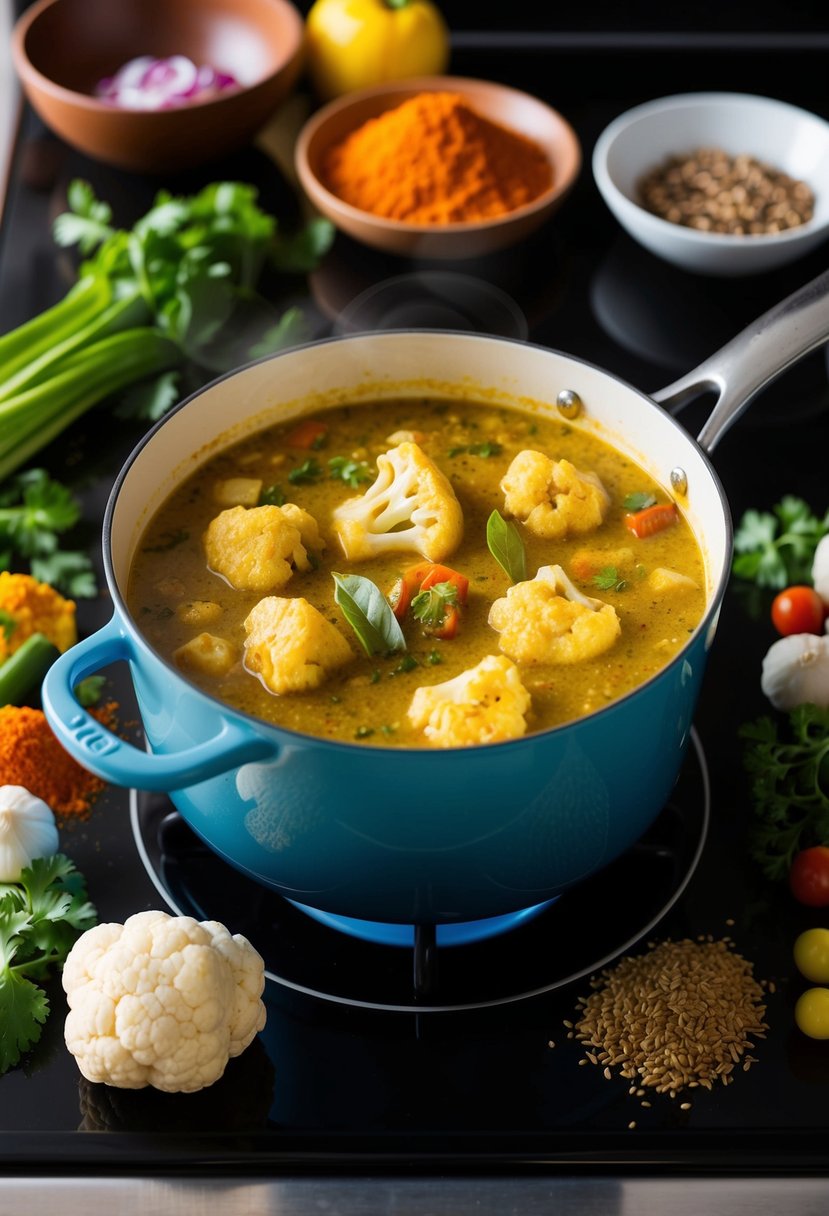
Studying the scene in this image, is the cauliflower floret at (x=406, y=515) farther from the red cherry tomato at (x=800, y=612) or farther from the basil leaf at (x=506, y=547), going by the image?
the red cherry tomato at (x=800, y=612)

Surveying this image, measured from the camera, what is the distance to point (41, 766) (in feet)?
6.07

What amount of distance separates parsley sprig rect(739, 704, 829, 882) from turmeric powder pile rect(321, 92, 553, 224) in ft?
4.08

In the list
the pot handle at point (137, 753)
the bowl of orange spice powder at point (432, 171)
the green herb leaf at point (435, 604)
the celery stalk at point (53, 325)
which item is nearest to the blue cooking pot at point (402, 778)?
the pot handle at point (137, 753)

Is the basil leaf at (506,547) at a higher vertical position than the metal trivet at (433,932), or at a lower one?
higher

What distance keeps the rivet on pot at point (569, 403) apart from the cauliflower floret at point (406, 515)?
219 mm

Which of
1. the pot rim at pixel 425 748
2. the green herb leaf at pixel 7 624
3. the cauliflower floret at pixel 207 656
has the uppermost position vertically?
the pot rim at pixel 425 748

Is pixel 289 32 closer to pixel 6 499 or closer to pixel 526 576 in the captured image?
pixel 6 499

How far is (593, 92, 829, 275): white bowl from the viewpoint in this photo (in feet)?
8.54

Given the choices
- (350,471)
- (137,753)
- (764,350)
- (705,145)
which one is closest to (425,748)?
(137,753)

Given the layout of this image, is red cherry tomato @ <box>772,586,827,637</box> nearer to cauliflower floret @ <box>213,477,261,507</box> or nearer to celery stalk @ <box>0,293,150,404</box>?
cauliflower floret @ <box>213,477,261,507</box>

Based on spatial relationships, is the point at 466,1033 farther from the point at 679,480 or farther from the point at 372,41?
Result: the point at 372,41

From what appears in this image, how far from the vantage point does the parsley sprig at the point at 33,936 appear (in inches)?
61.6

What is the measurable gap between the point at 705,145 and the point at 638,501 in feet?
4.36

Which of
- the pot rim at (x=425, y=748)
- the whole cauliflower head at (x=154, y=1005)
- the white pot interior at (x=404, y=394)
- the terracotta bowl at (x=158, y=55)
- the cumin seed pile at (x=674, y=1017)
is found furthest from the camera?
the terracotta bowl at (x=158, y=55)
